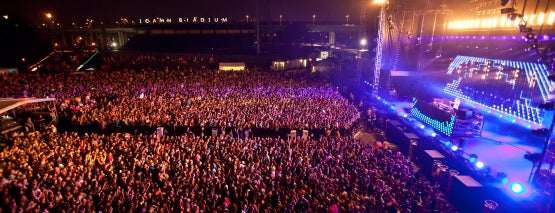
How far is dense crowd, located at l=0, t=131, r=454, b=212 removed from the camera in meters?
7.30

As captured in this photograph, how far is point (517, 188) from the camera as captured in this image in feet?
25.9

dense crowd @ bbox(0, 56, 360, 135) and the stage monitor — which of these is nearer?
the stage monitor

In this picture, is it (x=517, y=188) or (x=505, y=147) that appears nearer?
(x=517, y=188)

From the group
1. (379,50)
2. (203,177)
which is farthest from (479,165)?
(379,50)

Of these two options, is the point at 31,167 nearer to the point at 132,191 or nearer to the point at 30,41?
the point at 132,191

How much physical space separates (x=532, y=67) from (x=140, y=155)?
50.8 ft

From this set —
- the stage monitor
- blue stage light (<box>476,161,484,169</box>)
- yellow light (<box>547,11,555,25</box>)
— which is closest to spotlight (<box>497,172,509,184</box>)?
blue stage light (<box>476,161,484,169</box>)

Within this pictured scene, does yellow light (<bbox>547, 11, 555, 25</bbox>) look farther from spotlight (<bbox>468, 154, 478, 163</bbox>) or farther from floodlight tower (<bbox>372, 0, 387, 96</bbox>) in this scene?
floodlight tower (<bbox>372, 0, 387, 96</bbox>)

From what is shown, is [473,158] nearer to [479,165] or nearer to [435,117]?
[479,165]

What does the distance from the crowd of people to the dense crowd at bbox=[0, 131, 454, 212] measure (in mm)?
31

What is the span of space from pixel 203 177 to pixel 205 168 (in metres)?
0.88

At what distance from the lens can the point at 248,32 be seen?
39.8m

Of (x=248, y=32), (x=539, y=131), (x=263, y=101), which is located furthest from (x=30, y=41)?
(x=539, y=131)

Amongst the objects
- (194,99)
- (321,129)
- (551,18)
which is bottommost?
(321,129)
